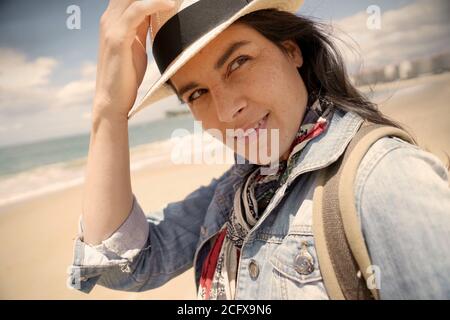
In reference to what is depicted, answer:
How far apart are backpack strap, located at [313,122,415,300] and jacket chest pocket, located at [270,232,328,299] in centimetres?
4

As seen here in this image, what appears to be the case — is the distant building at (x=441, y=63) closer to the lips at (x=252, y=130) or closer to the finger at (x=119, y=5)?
the lips at (x=252, y=130)

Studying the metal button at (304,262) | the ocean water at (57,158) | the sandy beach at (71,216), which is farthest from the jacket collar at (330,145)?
the ocean water at (57,158)

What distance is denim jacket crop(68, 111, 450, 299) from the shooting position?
2.31 feet

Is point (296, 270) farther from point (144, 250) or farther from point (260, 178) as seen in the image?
point (144, 250)

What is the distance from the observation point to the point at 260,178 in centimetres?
118

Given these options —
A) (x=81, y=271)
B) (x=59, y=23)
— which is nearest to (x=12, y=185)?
(x=59, y=23)

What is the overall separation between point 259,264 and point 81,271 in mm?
677

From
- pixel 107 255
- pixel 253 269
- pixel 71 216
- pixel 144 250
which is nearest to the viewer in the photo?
pixel 253 269

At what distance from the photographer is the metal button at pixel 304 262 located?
2.77 feet

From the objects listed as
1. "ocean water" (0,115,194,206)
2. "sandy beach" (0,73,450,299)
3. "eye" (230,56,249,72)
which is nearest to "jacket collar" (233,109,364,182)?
"eye" (230,56,249,72)

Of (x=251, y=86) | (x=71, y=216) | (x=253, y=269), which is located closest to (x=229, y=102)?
(x=251, y=86)

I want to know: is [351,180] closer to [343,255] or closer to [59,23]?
[343,255]

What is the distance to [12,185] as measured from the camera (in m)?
10.2

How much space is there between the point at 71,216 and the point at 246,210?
18.8ft
